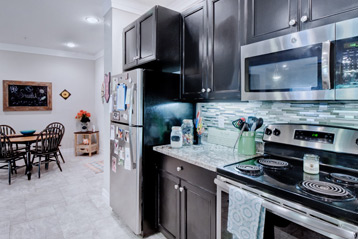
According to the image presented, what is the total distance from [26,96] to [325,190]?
624 cm

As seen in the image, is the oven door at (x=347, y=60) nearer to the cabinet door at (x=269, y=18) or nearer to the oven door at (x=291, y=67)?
the oven door at (x=291, y=67)

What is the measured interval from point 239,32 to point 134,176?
1.57 metres

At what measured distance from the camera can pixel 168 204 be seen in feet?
6.47

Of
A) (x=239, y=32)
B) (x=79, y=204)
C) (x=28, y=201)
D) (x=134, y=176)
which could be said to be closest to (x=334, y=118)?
(x=239, y=32)

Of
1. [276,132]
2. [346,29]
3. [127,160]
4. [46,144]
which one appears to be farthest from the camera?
[46,144]

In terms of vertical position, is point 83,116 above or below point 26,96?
below

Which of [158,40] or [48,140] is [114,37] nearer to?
[158,40]

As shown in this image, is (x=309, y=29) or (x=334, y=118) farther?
(x=334, y=118)

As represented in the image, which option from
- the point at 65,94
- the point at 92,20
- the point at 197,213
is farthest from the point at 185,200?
the point at 65,94

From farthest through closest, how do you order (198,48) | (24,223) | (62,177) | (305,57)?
(62,177), (24,223), (198,48), (305,57)

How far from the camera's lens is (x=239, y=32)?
1624mm

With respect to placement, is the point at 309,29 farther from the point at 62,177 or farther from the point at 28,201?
the point at 62,177

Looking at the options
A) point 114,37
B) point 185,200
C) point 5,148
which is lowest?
point 185,200

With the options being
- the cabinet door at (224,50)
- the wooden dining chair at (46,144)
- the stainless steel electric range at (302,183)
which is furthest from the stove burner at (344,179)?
the wooden dining chair at (46,144)
